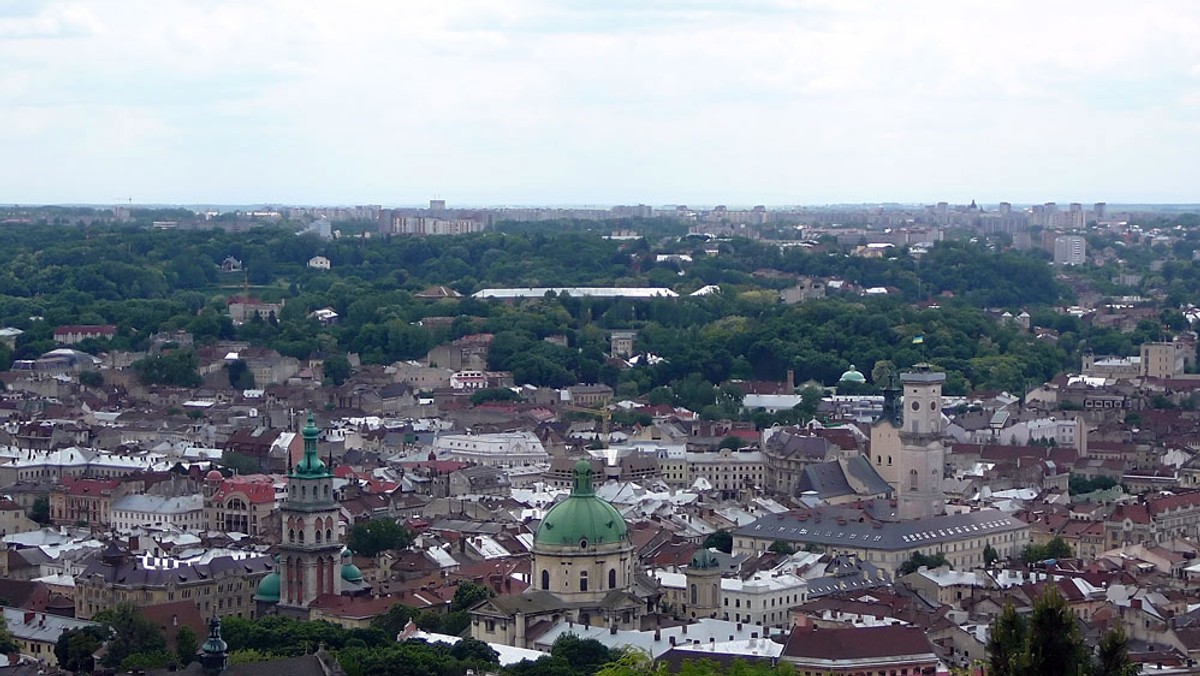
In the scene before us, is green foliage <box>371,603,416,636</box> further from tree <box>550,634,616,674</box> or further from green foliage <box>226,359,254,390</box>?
green foliage <box>226,359,254,390</box>

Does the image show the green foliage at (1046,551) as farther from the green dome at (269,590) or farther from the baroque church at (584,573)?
the green dome at (269,590)

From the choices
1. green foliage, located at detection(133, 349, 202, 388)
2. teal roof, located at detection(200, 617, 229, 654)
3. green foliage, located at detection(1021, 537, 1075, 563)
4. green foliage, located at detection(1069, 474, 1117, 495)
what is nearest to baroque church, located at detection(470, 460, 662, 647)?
teal roof, located at detection(200, 617, 229, 654)

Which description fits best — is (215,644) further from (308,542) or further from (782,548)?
(782,548)

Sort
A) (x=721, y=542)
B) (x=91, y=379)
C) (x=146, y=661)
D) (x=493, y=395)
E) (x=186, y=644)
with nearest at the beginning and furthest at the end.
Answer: (x=146, y=661) < (x=186, y=644) < (x=721, y=542) < (x=493, y=395) < (x=91, y=379)

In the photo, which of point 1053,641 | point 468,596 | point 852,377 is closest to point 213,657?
point 468,596

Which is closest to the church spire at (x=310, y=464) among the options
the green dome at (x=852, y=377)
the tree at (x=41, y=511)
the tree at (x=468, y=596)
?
the tree at (x=468, y=596)

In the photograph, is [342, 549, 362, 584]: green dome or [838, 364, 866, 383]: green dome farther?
[838, 364, 866, 383]: green dome
